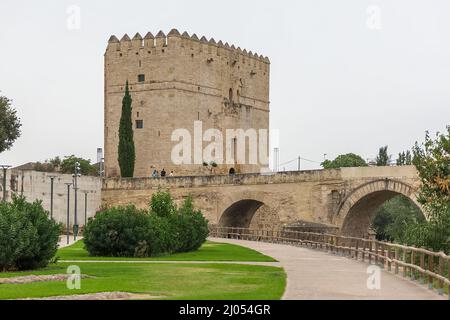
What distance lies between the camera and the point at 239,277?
22469 millimetres

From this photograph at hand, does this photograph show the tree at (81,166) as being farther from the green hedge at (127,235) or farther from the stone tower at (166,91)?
the green hedge at (127,235)

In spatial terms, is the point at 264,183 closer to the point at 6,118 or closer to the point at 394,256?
the point at 6,118

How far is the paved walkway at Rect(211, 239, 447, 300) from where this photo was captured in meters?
17.5

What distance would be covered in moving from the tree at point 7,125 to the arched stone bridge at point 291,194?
25.1 ft

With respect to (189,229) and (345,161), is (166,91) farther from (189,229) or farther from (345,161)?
(345,161)

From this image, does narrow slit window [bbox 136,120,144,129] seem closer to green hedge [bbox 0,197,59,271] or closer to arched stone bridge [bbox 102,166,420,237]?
arched stone bridge [bbox 102,166,420,237]

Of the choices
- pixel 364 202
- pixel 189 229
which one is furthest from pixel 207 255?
pixel 364 202

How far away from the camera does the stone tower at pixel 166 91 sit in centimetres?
7012

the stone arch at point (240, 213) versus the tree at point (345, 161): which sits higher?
the tree at point (345, 161)

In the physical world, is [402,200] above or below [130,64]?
below

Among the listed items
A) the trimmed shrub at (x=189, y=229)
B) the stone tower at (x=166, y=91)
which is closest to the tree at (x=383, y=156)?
the stone tower at (x=166, y=91)
